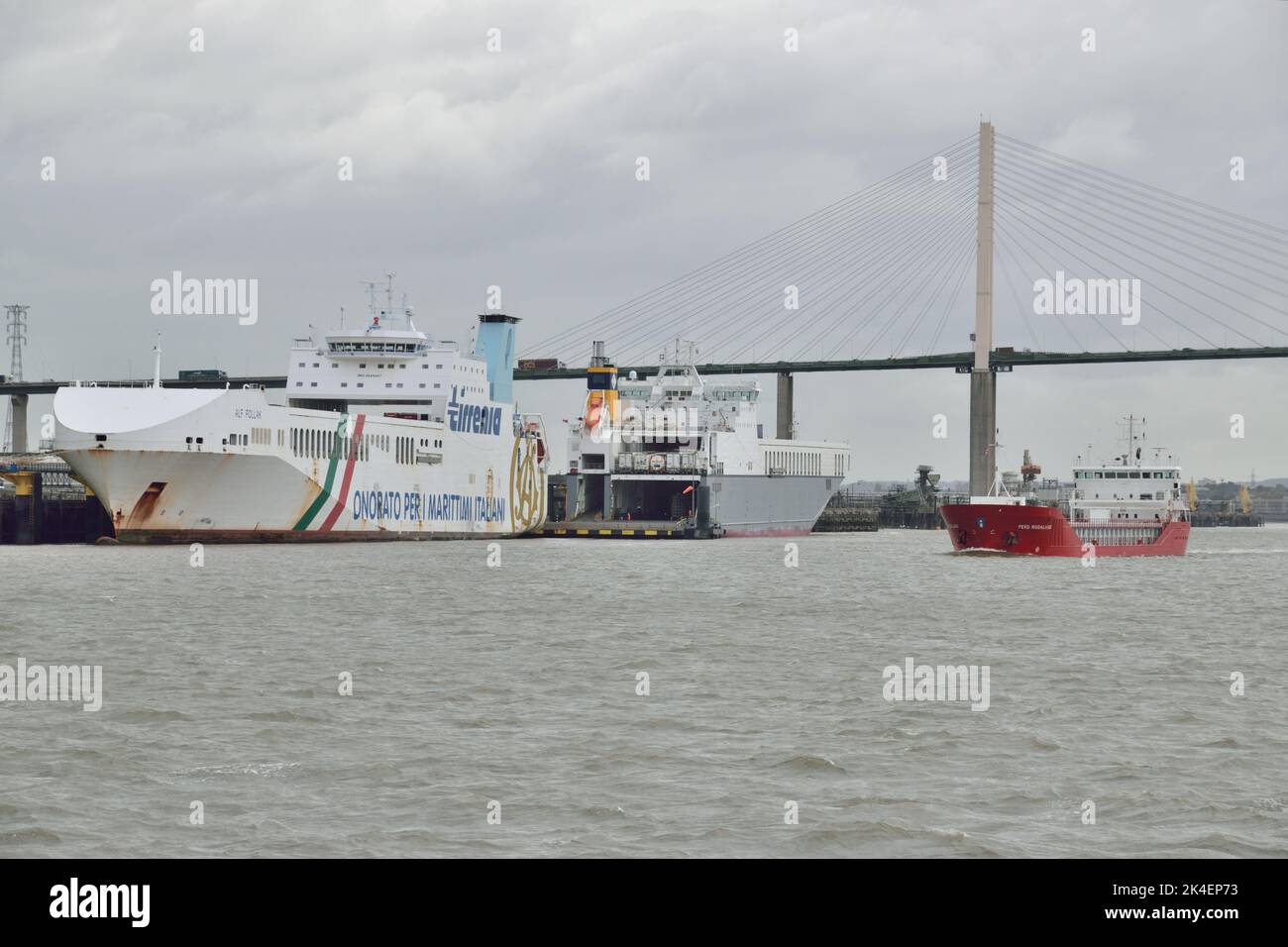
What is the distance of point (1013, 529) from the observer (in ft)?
175

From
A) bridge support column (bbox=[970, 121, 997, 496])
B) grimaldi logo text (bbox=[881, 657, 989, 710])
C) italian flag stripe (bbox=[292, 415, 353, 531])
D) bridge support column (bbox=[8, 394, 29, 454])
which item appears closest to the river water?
grimaldi logo text (bbox=[881, 657, 989, 710])

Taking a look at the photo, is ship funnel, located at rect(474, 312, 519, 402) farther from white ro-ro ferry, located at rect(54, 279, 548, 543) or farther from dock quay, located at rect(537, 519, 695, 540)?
dock quay, located at rect(537, 519, 695, 540)

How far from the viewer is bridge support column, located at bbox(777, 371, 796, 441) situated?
334ft

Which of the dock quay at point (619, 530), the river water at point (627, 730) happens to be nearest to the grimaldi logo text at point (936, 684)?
the river water at point (627, 730)

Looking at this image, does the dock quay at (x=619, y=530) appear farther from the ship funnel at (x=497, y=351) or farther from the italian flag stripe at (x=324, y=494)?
the italian flag stripe at (x=324, y=494)

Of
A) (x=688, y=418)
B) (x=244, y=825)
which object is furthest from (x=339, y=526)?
(x=244, y=825)

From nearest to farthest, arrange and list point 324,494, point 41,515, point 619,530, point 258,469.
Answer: point 258,469 < point 324,494 < point 41,515 < point 619,530

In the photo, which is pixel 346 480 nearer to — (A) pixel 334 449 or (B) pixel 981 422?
(A) pixel 334 449

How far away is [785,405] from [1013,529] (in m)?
50.4

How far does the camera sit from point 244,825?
10.2 metres

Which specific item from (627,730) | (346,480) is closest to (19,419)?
(346,480)

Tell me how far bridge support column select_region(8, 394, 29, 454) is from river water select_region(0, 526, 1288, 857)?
81.5 m

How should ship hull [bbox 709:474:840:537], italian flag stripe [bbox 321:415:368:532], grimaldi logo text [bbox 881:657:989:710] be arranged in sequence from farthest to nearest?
ship hull [bbox 709:474:840:537] < italian flag stripe [bbox 321:415:368:532] < grimaldi logo text [bbox 881:657:989:710]
